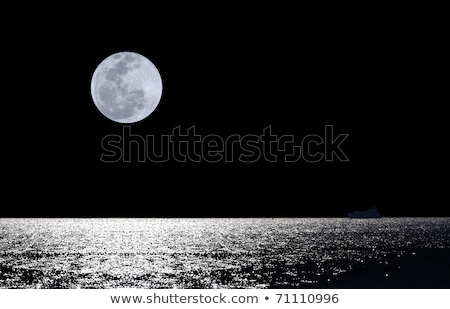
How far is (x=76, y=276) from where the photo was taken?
58625mm

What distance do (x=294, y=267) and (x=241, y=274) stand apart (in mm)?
9482

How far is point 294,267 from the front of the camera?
66375 mm

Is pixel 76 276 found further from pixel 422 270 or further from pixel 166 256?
pixel 422 270

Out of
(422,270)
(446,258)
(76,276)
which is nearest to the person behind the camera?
(76,276)

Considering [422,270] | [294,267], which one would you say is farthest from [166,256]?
[422,270]
